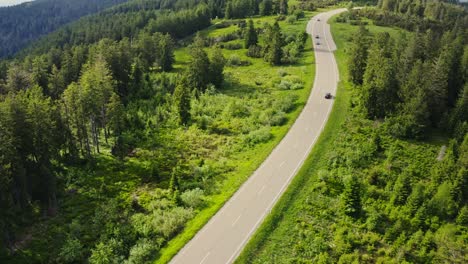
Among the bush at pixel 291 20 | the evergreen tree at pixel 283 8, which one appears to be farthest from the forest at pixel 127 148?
the evergreen tree at pixel 283 8

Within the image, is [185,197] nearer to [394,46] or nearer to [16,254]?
[16,254]

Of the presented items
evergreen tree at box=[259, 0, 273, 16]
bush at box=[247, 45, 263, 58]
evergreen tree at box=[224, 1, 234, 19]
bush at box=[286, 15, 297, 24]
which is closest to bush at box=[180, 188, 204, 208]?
bush at box=[247, 45, 263, 58]

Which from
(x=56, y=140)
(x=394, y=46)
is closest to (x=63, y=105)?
(x=56, y=140)

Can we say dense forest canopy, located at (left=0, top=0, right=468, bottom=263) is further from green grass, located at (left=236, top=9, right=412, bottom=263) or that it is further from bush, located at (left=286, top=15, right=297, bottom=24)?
bush, located at (left=286, top=15, right=297, bottom=24)

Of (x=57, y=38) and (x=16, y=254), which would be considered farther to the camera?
(x=57, y=38)

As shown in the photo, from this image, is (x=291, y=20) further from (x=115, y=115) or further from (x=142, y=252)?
(x=142, y=252)

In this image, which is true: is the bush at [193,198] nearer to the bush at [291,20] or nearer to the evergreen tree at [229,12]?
the bush at [291,20]

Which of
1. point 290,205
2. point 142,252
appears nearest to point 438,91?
point 290,205
